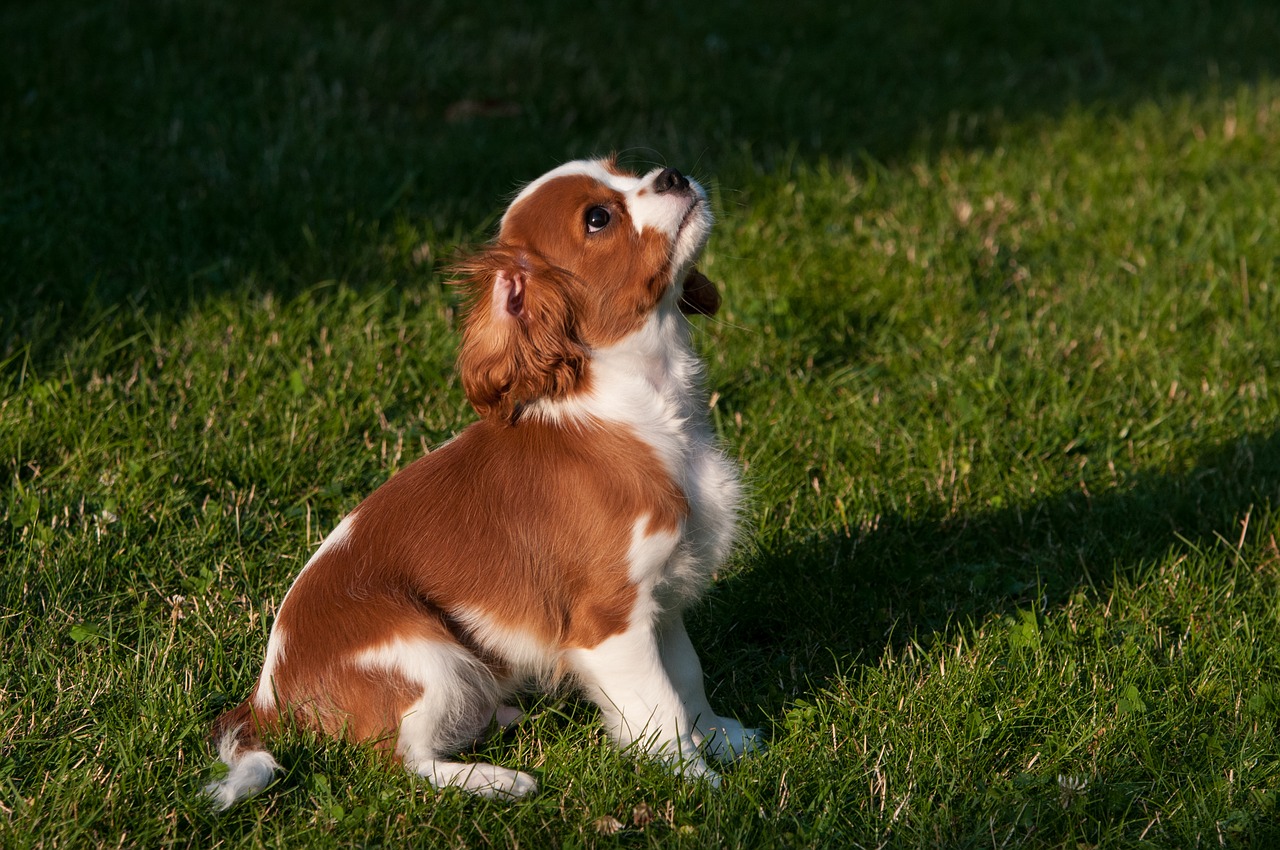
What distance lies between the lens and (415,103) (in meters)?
6.74

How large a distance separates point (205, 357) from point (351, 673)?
202cm

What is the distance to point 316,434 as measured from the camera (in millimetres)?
4203

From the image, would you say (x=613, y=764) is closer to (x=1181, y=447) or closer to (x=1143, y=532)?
(x=1143, y=532)

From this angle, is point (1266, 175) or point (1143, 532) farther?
point (1266, 175)

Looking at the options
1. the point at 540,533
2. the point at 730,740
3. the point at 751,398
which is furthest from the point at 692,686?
the point at 751,398

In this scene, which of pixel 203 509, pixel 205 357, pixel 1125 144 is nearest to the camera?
pixel 203 509

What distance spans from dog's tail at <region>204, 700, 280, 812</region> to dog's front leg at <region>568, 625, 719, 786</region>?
2.46 ft

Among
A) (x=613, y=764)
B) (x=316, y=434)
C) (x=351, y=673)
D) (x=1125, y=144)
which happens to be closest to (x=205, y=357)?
(x=316, y=434)

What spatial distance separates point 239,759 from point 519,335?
1.12 meters

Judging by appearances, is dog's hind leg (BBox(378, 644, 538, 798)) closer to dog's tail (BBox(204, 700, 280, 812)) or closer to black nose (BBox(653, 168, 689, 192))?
dog's tail (BBox(204, 700, 280, 812))

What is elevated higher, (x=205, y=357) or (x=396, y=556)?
(x=396, y=556)

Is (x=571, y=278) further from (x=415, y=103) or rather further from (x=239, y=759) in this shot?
(x=415, y=103)

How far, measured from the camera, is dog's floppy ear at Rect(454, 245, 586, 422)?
2953mm

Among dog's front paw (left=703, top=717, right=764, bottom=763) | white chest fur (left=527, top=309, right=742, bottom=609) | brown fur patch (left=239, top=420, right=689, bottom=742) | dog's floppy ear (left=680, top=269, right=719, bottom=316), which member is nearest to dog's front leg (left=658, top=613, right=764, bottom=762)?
dog's front paw (left=703, top=717, right=764, bottom=763)
